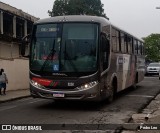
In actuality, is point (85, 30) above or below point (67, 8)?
below

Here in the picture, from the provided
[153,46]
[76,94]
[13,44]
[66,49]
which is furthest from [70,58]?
[153,46]

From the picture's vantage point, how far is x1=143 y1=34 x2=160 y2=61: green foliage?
4338 inches

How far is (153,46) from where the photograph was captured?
113 metres

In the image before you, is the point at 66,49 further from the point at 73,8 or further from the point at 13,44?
the point at 73,8

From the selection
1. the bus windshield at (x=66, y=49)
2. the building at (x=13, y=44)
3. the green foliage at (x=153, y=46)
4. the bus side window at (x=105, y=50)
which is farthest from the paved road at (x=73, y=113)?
the green foliage at (x=153, y=46)

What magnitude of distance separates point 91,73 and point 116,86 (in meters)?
3.59

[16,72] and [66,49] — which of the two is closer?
[66,49]

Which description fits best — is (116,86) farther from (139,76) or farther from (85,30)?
(139,76)

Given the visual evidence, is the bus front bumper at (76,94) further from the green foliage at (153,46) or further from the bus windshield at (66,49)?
the green foliage at (153,46)

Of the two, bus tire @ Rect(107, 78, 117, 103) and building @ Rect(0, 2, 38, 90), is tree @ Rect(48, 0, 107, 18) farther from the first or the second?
bus tire @ Rect(107, 78, 117, 103)

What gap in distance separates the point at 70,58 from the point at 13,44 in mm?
20453

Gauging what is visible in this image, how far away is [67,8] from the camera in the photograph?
2653 inches

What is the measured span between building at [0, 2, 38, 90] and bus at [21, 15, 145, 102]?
9416 mm

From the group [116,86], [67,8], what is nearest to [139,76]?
[116,86]
